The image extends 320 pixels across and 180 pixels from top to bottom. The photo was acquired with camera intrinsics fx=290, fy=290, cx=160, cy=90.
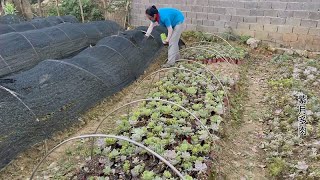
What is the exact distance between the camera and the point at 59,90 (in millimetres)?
4152

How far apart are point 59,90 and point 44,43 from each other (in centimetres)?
288

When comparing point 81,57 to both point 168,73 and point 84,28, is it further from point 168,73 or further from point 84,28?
point 84,28

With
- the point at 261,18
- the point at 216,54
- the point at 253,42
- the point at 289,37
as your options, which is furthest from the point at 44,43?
the point at 289,37

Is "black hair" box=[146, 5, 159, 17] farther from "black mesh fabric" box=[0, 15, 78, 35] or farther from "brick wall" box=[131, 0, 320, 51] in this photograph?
"black mesh fabric" box=[0, 15, 78, 35]

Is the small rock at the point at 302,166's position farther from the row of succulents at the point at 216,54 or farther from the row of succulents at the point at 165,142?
the row of succulents at the point at 216,54

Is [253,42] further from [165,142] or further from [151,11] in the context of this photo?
[165,142]

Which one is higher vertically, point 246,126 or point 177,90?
point 177,90

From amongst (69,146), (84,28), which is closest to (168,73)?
(69,146)

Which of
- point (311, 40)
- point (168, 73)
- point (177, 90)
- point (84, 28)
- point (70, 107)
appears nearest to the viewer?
point (70, 107)

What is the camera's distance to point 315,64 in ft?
21.2

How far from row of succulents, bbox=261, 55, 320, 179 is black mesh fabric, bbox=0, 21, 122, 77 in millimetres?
4715

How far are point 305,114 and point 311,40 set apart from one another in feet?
12.6

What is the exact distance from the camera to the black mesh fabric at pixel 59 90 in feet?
11.4

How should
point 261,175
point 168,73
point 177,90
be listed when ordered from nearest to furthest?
point 261,175, point 177,90, point 168,73
